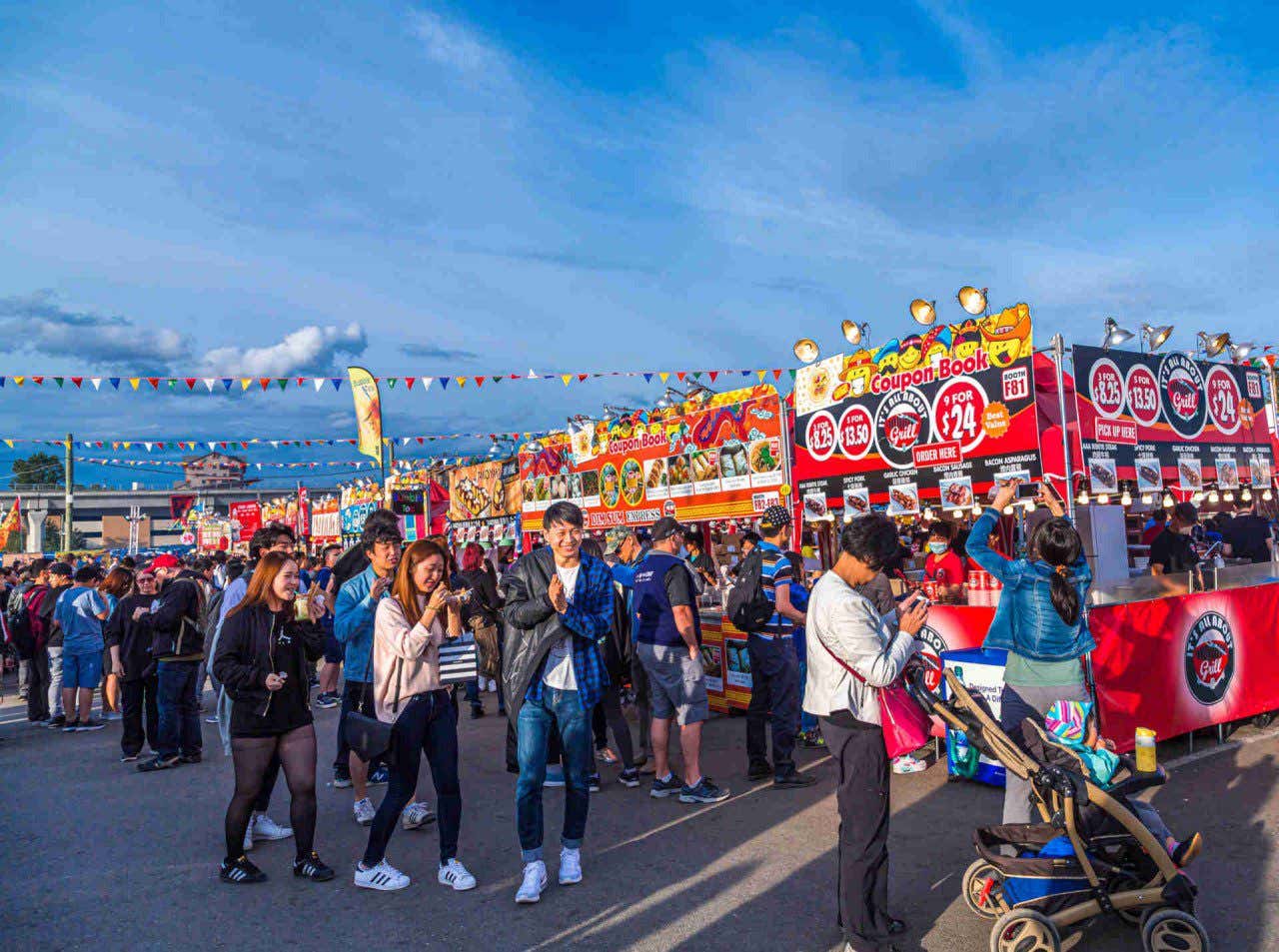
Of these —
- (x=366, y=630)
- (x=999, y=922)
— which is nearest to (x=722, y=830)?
(x=999, y=922)

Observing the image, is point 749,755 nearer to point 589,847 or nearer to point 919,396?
point 589,847

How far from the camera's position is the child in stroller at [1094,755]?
3543 mm

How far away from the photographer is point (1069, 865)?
3533mm

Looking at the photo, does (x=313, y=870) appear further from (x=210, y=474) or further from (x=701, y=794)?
(x=210, y=474)

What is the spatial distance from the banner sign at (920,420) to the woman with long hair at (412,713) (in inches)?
267

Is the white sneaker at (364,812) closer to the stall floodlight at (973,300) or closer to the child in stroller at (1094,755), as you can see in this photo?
the child in stroller at (1094,755)

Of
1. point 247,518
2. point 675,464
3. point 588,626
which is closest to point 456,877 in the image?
point 588,626

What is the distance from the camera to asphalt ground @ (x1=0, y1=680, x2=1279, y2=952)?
388cm

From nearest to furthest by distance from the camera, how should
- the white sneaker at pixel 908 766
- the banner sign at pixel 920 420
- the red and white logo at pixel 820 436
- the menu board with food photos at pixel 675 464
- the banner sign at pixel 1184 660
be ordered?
1. the banner sign at pixel 1184 660
2. the white sneaker at pixel 908 766
3. the banner sign at pixel 920 420
4. the red and white logo at pixel 820 436
5. the menu board with food photos at pixel 675 464

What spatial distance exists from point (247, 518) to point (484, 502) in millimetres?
24414

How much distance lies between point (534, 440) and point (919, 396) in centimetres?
1151

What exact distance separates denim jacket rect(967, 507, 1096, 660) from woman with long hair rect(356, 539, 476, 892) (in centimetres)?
298

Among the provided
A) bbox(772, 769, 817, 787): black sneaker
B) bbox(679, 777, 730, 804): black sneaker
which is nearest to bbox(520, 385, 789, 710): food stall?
bbox(772, 769, 817, 787): black sneaker

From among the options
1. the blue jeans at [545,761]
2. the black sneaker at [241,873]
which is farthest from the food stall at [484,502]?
the blue jeans at [545,761]
